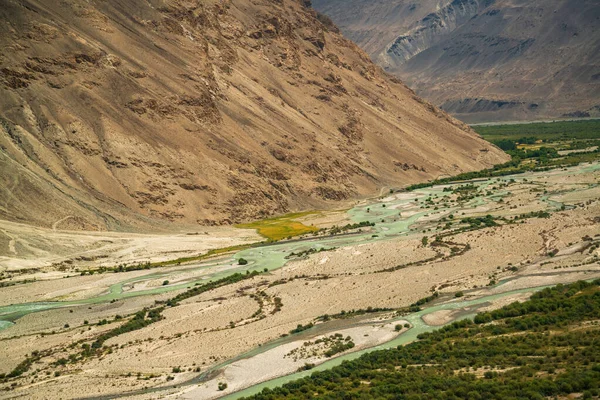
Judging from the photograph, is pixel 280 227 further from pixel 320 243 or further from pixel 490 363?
pixel 490 363

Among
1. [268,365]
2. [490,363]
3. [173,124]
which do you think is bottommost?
[490,363]

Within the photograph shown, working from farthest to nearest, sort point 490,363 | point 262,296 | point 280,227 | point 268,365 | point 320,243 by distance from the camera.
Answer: point 280,227
point 320,243
point 262,296
point 268,365
point 490,363

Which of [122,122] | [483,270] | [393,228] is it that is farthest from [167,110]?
[483,270]

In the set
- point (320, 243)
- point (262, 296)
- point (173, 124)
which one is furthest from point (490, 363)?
point (173, 124)

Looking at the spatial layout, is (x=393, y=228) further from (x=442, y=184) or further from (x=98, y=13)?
(x=98, y=13)

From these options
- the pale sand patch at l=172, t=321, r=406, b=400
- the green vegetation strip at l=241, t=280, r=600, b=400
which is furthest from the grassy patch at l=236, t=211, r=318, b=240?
the green vegetation strip at l=241, t=280, r=600, b=400

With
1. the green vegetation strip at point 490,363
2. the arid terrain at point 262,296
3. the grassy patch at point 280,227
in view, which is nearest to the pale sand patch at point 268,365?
the arid terrain at point 262,296

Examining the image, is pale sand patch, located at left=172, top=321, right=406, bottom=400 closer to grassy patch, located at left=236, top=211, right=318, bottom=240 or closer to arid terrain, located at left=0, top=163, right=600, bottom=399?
arid terrain, located at left=0, top=163, right=600, bottom=399
